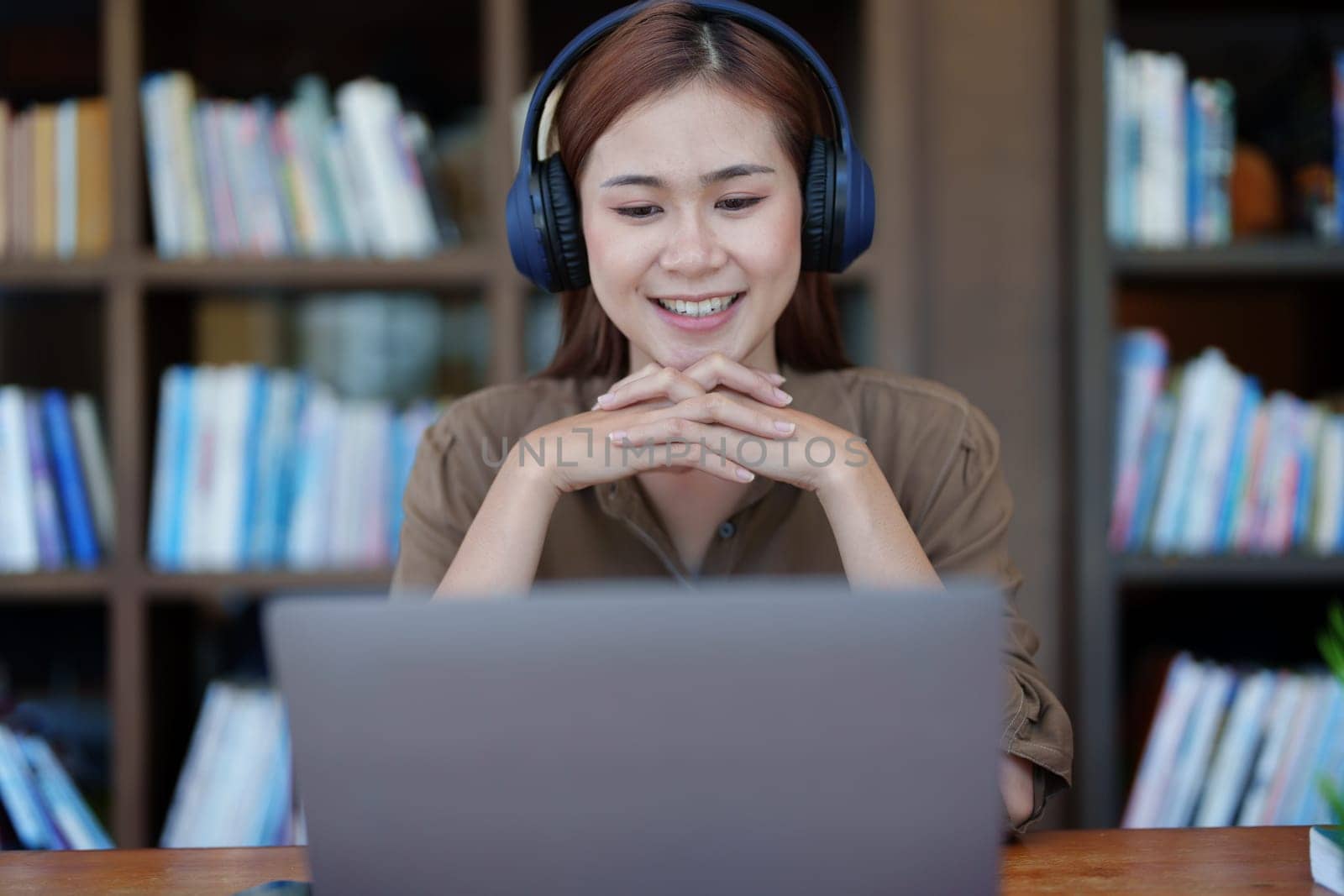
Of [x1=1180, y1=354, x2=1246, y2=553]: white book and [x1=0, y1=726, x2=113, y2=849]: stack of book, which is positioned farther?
[x1=1180, y1=354, x2=1246, y2=553]: white book

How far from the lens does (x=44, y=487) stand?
6.12ft

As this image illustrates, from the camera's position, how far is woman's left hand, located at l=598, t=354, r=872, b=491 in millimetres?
1059

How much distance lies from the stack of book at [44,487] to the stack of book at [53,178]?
0.25m

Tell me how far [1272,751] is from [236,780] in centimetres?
157

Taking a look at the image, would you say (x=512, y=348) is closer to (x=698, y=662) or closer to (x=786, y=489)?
(x=786, y=489)

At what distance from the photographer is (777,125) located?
1177 mm

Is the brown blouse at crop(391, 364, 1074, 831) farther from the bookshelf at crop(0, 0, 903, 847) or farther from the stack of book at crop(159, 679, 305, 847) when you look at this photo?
the stack of book at crop(159, 679, 305, 847)

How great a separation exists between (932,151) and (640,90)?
87cm

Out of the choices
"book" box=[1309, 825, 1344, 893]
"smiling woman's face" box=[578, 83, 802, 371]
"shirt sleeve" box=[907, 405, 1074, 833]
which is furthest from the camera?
"smiling woman's face" box=[578, 83, 802, 371]

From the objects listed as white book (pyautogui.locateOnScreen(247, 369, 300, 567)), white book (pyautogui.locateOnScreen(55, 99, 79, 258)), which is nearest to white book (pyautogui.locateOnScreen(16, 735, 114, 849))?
white book (pyautogui.locateOnScreen(247, 369, 300, 567))

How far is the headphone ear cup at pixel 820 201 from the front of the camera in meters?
1.18

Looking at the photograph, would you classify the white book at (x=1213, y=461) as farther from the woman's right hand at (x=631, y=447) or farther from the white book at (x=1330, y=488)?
the woman's right hand at (x=631, y=447)

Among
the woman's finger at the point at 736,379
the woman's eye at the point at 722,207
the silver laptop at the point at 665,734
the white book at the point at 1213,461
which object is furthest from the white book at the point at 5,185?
the white book at the point at 1213,461

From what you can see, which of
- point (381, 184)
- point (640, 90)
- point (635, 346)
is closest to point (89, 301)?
point (381, 184)
